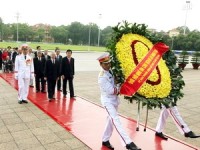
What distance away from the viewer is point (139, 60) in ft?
13.8

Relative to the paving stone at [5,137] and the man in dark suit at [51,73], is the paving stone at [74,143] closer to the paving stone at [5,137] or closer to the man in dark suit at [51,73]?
the paving stone at [5,137]

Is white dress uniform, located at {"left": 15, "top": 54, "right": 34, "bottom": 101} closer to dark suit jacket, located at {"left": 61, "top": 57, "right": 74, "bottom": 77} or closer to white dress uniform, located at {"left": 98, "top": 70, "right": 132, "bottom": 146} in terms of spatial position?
dark suit jacket, located at {"left": 61, "top": 57, "right": 74, "bottom": 77}

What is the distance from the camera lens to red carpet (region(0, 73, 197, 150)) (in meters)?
4.82

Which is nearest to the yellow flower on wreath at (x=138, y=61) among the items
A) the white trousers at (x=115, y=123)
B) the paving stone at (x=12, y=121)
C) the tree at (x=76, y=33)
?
the white trousers at (x=115, y=123)

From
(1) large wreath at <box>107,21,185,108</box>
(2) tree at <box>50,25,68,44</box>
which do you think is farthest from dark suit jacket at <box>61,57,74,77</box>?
(2) tree at <box>50,25,68,44</box>

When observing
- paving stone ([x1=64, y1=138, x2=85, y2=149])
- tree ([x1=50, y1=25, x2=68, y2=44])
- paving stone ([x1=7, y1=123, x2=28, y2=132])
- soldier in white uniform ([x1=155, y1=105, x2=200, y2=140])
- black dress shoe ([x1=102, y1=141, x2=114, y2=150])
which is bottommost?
paving stone ([x1=64, y1=138, x2=85, y2=149])

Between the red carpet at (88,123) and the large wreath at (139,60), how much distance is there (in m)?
1.07

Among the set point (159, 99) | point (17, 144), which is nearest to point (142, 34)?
point (159, 99)

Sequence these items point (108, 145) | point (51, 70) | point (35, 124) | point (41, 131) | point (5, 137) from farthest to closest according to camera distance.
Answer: point (51, 70) < point (35, 124) < point (41, 131) < point (5, 137) < point (108, 145)

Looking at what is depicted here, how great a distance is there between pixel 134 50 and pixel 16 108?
4.36 m

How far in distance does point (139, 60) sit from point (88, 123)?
2467 mm

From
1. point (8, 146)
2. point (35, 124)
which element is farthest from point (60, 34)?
point (8, 146)

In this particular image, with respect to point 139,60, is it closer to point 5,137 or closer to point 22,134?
point 22,134

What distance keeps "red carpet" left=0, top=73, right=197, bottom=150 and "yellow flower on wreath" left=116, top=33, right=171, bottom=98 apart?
1199mm
